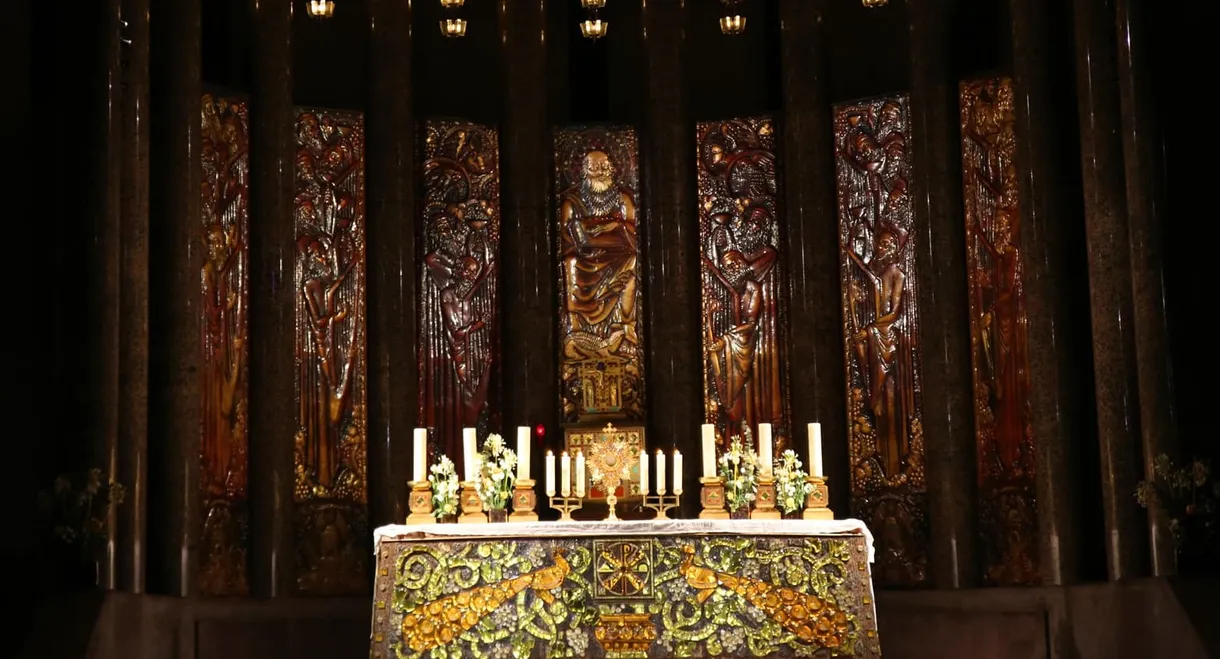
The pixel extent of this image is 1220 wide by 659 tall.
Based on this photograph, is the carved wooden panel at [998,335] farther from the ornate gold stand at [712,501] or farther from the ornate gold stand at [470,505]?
the ornate gold stand at [470,505]

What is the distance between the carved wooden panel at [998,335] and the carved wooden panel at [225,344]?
6.22 metres

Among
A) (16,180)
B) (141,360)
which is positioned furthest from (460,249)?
(16,180)

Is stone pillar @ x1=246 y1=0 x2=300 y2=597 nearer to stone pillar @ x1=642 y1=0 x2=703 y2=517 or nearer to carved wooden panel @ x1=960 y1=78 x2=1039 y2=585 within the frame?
stone pillar @ x1=642 y1=0 x2=703 y2=517

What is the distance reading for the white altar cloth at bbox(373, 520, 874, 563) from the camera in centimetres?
1038

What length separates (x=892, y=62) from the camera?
1449 centimetres

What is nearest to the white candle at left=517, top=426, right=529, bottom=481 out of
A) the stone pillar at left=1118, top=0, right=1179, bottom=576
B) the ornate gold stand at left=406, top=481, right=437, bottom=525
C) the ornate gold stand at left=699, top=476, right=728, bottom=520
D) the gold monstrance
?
the ornate gold stand at left=406, top=481, right=437, bottom=525

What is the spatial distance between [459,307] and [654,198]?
6.72 ft

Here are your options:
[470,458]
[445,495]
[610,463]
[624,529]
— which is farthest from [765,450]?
[610,463]

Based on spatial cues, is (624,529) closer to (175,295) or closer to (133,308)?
(133,308)

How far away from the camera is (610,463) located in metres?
13.6

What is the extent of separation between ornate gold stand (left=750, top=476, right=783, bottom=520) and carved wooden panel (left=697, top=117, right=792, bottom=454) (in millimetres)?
3384

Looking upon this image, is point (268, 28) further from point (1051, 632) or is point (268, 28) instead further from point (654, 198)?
point (1051, 632)

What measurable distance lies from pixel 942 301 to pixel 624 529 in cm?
447

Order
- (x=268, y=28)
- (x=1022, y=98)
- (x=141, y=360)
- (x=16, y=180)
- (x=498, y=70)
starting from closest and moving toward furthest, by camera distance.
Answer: (x=16, y=180) → (x=141, y=360) → (x=1022, y=98) → (x=268, y=28) → (x=498, y=70)
